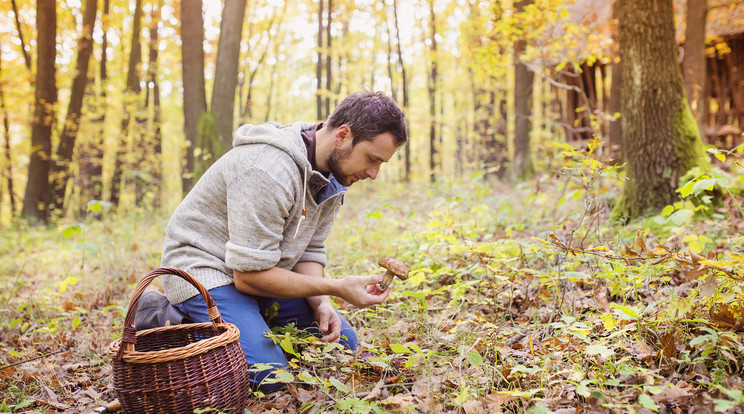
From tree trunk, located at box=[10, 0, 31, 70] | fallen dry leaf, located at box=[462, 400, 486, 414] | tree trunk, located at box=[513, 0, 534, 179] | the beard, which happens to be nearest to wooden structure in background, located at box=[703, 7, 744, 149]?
tree trunk, located at box=[513, 0, 534, 179]

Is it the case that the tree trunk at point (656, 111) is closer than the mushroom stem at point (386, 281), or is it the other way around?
the mushroom stem at point (386, 281)

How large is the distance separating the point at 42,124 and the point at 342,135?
1066 cm

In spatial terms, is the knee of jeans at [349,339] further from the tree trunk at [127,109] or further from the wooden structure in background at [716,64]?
the tree trunk at [127,109]

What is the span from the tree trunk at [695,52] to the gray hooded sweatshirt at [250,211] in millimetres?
8383

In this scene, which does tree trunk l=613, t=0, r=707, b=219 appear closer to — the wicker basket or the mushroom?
the mushroom

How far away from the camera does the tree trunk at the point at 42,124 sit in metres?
10.2

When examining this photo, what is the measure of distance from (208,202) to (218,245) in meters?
0.26

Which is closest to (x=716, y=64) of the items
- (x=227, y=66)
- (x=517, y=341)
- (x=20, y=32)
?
(x=227, y=66)

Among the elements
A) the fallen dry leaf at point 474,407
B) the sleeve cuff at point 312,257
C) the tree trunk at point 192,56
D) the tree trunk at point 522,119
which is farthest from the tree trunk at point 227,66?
the tree trunk at point 522,119

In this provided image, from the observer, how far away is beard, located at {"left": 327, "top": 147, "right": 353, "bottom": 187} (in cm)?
264

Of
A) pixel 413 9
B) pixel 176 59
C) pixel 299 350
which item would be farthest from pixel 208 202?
pixel 413 9

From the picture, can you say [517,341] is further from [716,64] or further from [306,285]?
[716,64]

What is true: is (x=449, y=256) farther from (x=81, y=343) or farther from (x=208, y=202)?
(x=81, y=343)

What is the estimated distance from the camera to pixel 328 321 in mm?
2844
